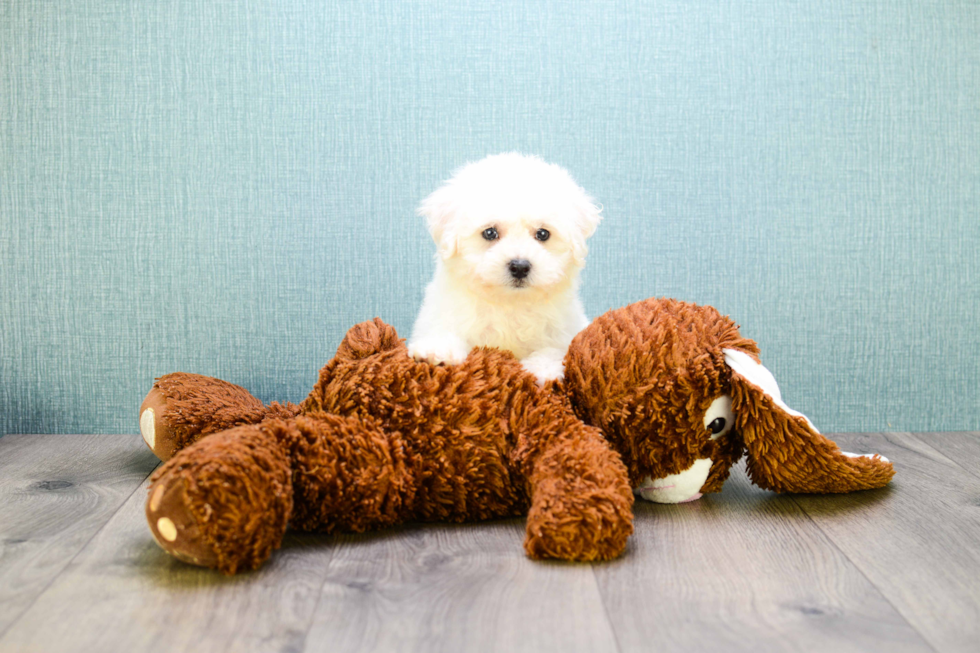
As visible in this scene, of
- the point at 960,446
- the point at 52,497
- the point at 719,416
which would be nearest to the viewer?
the point at 719,416

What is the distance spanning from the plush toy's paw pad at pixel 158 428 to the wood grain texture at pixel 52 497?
0.32 feet

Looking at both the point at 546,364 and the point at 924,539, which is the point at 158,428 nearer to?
the point at 546,364

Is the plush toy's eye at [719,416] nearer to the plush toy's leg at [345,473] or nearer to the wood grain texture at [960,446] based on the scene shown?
the plush toy's leg at [345,473]

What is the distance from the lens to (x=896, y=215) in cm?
222

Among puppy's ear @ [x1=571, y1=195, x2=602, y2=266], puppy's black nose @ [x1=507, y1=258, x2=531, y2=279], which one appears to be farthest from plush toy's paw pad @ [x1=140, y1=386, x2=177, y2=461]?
puppy's ear @ [x1=571, y1=195, x2=602, y2=266]

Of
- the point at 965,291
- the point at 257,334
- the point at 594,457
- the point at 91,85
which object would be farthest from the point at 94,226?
the point at 965,291

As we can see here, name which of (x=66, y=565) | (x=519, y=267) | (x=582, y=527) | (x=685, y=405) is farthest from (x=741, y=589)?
(x=66, y=565)

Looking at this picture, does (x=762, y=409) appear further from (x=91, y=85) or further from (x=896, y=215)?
(x=91, y=85)

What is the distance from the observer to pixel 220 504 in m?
1.15

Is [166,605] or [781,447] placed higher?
[781,447]

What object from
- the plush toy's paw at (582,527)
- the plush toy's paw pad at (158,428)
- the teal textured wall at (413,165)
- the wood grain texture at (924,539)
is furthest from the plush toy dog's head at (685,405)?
the plush toy's paw pad at (158,428)

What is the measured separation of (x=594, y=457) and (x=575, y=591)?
0.22 m

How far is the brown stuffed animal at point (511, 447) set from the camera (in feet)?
3.91

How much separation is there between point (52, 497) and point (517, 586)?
1.00 metres
